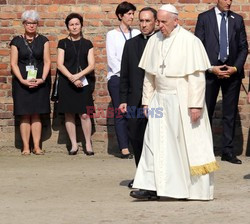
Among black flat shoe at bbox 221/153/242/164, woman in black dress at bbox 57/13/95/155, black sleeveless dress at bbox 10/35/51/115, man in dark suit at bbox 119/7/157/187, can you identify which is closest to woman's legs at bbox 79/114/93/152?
woman in black dress at bbox 57/13/95/155

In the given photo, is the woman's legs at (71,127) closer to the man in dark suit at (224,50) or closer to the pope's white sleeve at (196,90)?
the man in dark suit at (224,50)

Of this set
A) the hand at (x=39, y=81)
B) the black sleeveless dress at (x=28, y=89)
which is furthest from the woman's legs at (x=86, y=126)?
the hand at (x=39, y=81)

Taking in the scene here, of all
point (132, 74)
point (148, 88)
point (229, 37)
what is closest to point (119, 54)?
point (229, 37)

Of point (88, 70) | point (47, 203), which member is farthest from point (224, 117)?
point (47, 203)

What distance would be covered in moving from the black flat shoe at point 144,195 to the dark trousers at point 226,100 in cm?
297

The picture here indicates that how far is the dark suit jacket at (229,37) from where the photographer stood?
12.0 m

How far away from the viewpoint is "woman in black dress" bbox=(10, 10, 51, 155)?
42.2ft

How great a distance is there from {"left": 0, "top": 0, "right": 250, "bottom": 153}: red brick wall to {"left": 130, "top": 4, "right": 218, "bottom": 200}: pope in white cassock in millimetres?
3567

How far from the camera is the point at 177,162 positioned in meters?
9.38

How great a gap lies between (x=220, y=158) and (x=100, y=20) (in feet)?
8.01

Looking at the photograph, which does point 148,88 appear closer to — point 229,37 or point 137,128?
point 137,128

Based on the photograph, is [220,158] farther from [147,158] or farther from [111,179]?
[147,158]

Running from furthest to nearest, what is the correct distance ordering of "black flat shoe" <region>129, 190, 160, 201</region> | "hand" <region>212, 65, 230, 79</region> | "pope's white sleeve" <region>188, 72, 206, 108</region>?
"hand" <region>212, 65, 230, 79</region> → "black flat shoe" <region>129, 190, 160, 201</region> → "pope's white sleeve" <region>188, 72, 206, 108</region>

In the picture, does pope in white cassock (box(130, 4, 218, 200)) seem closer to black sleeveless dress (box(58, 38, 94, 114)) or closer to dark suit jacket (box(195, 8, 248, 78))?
dark suit jacket (box(195, 8, 248, 78))
